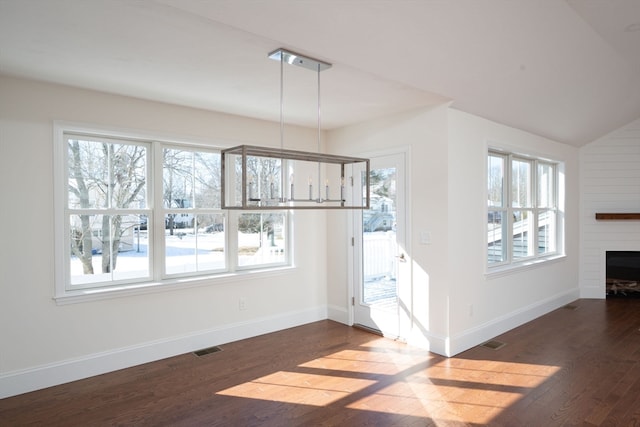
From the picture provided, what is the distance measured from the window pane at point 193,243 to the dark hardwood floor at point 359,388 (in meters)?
0.90

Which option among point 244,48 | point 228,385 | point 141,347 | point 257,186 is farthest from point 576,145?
point 141,347

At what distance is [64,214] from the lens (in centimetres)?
340

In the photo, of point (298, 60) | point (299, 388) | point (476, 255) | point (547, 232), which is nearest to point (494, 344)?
point (476, 255)

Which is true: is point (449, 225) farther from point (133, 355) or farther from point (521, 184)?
point (133, 355)

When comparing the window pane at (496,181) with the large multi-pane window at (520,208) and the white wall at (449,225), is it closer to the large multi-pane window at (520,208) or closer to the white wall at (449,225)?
the large multi-pane window at (520,208)

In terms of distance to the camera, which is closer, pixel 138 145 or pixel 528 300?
pixel 138 145

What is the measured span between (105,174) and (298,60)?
215cm

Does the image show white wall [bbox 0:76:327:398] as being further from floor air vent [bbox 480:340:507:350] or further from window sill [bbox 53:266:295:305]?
floor air vent [bbox 480:340:507:350]

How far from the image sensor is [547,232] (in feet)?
19.5

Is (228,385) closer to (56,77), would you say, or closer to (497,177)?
(56,77)

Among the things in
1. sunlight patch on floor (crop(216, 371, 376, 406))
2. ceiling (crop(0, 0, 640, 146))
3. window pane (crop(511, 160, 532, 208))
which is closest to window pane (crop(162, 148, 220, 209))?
ceiling (crop(0, 0, 640, 146))

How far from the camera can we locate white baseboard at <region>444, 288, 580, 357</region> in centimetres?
396

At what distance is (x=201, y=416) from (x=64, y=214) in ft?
6.75

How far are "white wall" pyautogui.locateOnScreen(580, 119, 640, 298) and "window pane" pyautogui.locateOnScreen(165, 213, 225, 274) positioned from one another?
5.77m
